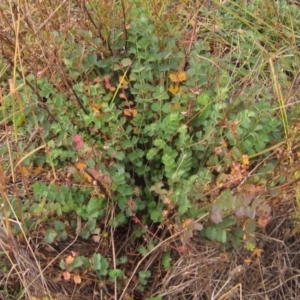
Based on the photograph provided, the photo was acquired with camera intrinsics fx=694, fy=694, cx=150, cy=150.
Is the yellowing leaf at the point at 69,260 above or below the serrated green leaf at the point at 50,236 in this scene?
below

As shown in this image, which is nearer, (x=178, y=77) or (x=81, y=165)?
(x=81, y=165)

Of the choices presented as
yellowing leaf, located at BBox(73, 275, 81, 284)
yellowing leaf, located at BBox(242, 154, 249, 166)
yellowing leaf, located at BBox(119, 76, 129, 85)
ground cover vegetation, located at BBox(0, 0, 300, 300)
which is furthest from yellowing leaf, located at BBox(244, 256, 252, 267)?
yellowing leaf, located at BBox(119, 76, 129, 85)

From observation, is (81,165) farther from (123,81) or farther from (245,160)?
(245,160)

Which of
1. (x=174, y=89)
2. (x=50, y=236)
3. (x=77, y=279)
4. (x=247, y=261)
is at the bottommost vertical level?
(x=247, y=261)

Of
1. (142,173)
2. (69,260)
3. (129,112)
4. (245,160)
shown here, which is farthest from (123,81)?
(69,260)

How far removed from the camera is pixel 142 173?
6.38ft

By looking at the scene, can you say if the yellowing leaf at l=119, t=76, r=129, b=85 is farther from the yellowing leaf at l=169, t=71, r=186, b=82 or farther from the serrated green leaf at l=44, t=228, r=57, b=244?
the serrated green leaf at l=44, t=228, r=57, b=244

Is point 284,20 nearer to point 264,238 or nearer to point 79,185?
point 264,238

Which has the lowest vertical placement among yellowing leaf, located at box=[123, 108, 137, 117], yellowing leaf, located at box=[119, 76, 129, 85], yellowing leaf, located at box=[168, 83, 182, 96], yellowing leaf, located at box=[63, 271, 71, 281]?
yellowing leaf, located at box=[63, 271, 71, 281]

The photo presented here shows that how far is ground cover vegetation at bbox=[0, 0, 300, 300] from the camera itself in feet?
6.05

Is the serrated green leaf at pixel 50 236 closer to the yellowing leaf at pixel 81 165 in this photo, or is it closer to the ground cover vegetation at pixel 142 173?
the ground cover vegetation at pixel 142 173

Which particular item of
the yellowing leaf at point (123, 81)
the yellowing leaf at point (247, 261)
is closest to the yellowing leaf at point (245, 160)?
the yellowing leaf at point (247, 261)

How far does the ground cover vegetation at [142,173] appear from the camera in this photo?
72.6 inches

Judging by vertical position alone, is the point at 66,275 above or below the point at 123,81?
below
